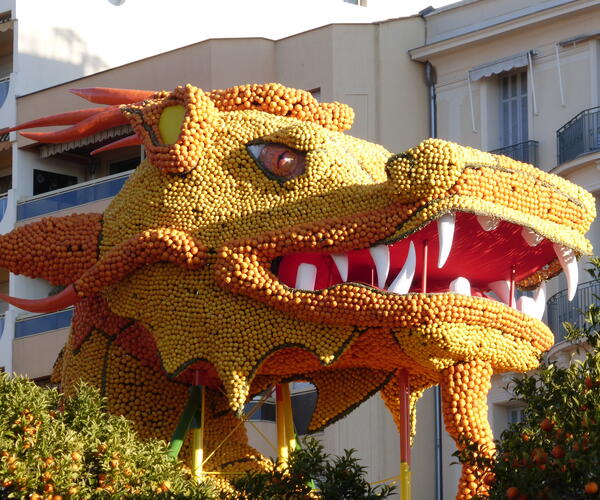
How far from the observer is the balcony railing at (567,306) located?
28297 millimetres

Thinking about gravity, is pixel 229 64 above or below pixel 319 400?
above

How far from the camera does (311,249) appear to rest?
62.1 ft

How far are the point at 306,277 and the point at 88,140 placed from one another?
17401mm

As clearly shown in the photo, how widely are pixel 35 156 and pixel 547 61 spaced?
1050cm

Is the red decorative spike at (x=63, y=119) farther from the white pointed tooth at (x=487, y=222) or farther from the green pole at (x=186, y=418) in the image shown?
the white pointed tooth at (x=487, y=222)

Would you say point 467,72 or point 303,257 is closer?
point 303,257

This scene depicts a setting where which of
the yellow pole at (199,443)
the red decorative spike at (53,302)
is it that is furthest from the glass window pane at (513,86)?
the yellow pole at (199,443)

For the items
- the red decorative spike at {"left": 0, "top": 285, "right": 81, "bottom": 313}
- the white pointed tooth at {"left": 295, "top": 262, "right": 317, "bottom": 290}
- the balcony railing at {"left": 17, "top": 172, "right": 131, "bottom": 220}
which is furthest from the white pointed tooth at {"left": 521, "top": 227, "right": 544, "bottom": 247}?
the balcony railing at {"left": 17, "top": 172, "right": 131, "bottom": 220}

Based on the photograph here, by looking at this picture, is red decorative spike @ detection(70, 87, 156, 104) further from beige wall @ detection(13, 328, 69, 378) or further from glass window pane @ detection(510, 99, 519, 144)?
beige wall @ detection(13, 328, 69, 378)

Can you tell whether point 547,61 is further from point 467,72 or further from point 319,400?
point 319,400

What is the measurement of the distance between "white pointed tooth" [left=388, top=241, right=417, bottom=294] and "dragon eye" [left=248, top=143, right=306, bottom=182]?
139 centimetres

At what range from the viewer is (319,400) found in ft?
65.6

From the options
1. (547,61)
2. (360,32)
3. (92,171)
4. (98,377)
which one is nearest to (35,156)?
(92,171)

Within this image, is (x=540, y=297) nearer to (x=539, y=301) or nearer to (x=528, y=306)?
(x=539, y=301)
